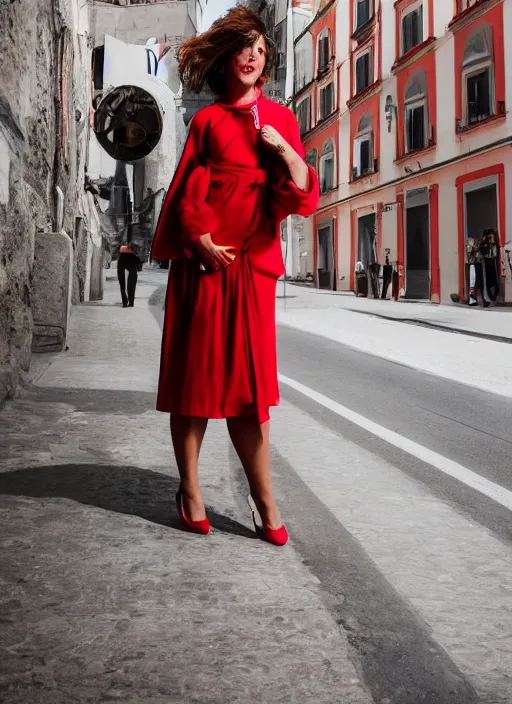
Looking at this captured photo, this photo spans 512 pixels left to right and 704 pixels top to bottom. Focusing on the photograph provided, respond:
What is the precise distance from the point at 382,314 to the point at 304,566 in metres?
10.6

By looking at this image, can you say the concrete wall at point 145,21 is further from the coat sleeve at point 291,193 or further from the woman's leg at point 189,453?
A: the woman's leg at point 189,453

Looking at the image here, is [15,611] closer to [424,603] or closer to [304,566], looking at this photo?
[304,566]

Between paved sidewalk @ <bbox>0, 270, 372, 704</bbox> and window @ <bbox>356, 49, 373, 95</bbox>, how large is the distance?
57.6ft

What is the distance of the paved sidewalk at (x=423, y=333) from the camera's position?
6398mm

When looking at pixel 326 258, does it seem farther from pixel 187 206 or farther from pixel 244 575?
pixel 244 575

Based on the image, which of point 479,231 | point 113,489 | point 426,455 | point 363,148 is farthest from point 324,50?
point 113,489

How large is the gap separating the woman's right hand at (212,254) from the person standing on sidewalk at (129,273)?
34.4 feet

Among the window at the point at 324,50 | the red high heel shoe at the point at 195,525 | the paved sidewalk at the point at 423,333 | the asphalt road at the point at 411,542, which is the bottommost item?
the asphalt road at the point at 411,542

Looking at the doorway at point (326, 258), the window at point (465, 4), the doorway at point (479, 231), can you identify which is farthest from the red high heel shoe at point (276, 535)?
the doorway at point (326, 258)

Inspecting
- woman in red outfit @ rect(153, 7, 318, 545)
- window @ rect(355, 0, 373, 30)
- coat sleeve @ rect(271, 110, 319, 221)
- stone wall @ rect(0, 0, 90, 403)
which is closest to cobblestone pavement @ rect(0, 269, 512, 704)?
woman in red outfit @ rect(153, 7, 318, 545)

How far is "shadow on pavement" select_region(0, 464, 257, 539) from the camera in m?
2.33

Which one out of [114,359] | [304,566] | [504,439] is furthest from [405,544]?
[114,359]

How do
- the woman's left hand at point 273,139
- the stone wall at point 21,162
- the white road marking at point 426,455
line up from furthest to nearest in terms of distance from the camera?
1. the stone wall at point 21,162
2. the white road marking at point 426,455
3. the woman's left hand at point 273,139

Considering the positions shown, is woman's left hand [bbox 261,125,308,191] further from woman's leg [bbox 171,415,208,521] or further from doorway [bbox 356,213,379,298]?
doorway [bbox 356,213,379,298]
